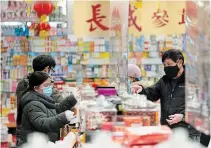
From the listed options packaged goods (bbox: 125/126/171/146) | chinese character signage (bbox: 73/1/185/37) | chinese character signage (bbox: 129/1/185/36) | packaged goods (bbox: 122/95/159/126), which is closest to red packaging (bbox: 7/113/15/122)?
chinese character signage (bbox: 73/1/185/37)

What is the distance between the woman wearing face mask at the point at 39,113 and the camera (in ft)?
13.7

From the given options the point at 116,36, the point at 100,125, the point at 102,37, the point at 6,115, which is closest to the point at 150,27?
the point at 102,37

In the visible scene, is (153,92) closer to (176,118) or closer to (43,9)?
(176,118)

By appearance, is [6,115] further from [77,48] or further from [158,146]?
[158,146]

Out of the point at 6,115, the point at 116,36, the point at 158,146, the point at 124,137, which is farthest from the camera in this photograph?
the point at 6,115

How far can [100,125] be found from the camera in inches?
112

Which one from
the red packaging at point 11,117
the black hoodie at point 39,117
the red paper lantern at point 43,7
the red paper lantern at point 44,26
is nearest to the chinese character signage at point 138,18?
the red paper lantern at point 44,26

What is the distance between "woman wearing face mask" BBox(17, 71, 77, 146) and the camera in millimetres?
4164

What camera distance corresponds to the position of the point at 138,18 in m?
10.3

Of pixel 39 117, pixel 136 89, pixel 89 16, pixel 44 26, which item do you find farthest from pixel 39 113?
pixel 89 16

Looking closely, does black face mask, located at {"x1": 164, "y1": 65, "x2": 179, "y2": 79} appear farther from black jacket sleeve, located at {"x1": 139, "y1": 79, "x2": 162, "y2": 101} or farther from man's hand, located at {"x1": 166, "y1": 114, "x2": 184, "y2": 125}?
man's hand, located at {"x1": 166, "y1": 114, "x2": 184, "y2": 125}

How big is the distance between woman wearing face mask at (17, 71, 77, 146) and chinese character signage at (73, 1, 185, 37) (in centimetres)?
543

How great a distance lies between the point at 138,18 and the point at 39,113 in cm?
633

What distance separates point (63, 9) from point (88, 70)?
1571 millimetres
